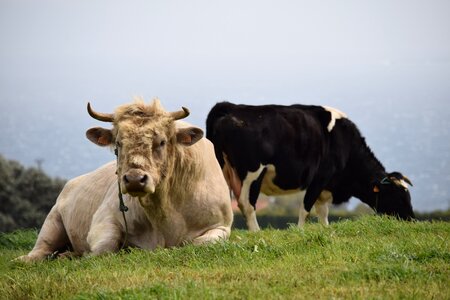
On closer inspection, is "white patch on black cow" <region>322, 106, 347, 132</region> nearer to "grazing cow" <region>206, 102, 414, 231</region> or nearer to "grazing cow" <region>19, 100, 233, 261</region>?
"grazing cow" <region>206, 102, 414, 231</region>

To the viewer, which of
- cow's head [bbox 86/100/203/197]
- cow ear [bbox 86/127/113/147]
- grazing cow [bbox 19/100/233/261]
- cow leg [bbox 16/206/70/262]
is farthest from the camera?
cow leg [bbox 16/206/70/262]

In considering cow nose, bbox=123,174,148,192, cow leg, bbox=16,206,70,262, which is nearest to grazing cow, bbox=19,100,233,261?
cow nose, bbox=123,174,148,192

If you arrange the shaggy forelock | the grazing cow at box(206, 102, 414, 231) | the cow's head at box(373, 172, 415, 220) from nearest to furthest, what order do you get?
the shaggy forelock
the grazing cow at box(206, 102, 414, 231)
the cow's head at box(373, 172, 415, 220)

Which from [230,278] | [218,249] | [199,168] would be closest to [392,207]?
[199,168]

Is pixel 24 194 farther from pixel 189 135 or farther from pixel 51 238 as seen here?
pixel 189 135

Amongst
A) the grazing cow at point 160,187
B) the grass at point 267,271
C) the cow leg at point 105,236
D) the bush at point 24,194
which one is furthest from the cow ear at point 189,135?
the bush at point 24,194

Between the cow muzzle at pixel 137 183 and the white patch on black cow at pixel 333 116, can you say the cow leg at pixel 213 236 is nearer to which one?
the cow muzzle at pixel 137 183

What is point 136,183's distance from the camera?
9.74 meters

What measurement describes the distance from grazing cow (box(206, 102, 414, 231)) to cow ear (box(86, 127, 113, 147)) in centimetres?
562

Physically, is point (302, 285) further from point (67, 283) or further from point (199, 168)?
point (199, 168)

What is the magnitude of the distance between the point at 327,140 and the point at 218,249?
9.61 meters

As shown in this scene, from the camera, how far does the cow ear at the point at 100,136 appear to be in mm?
10867

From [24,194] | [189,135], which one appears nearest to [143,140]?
[189,135]

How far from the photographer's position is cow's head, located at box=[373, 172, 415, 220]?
18.0 m
